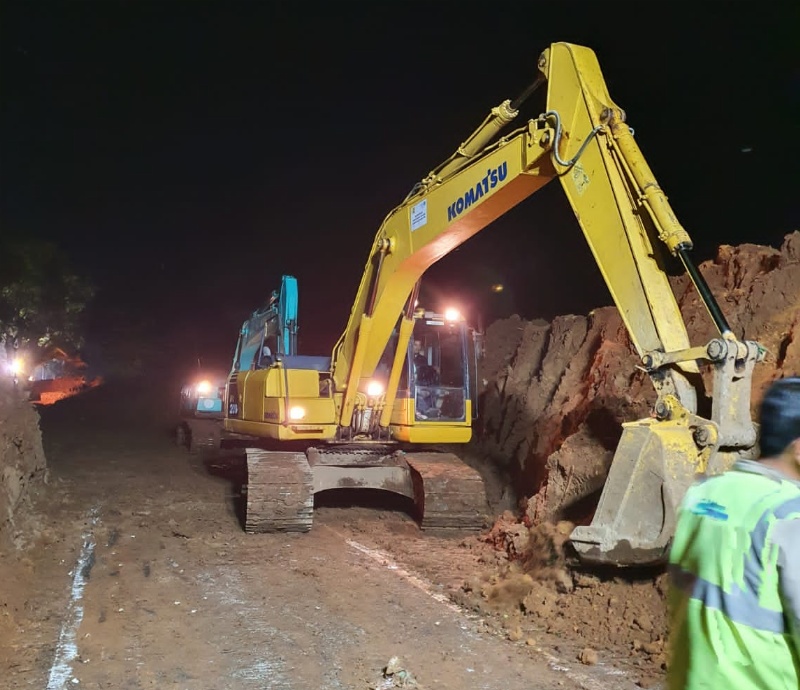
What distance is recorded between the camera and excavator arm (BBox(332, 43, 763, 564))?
4.49 m

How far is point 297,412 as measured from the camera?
8.83 metres

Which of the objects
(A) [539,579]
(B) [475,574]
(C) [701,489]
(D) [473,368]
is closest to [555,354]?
(D) [473,368]

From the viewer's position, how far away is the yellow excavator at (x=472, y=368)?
4.57m

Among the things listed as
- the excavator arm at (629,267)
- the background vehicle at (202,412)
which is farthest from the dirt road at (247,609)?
the background vehicle at (202,412)

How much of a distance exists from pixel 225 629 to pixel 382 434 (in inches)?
173

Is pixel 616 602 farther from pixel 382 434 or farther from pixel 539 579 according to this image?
pixel 382 434

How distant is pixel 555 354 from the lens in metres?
11.3

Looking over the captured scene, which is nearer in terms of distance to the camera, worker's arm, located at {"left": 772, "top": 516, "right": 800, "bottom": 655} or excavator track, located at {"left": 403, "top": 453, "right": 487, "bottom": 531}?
worker's arm, located at {"left": 772, "top": 516, "right": 800, "bottom": 655}

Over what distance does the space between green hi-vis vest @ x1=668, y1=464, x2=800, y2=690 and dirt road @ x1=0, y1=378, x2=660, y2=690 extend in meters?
2.96

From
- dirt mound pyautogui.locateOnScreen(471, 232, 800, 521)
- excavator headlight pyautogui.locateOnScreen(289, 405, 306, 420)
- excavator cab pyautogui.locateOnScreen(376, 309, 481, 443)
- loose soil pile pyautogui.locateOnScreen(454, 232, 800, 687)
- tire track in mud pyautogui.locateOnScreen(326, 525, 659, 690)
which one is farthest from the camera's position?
excavator cab pyautogui.locateOnScreen(376, 309, 481, 443)

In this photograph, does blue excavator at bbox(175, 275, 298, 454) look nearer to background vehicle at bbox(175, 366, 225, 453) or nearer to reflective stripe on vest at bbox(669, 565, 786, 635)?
background vehicle at bbox(175, 366, 225, 453)

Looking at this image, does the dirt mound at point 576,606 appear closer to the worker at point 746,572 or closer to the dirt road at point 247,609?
the dirt road at point 247,609

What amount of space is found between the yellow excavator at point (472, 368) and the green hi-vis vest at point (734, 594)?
9.61 ft

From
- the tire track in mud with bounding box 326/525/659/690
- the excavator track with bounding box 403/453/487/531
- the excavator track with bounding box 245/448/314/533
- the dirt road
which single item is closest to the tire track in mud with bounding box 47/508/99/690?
the dirt road
